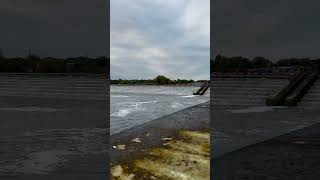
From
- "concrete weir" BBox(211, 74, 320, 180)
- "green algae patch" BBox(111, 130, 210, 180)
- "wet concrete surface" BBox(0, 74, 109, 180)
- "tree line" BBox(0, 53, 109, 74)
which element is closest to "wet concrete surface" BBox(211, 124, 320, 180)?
"concrete weir" BBox(211, 74, 320, 180)

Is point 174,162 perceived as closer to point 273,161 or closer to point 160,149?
point 160,149

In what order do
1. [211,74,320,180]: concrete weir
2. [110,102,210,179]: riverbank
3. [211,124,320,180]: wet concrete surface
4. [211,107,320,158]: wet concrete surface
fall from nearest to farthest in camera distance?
1. [211,124,320,180]: wet concrete surface
2. [211,74,320,180]: concrete weir
3. [110,102,210,179]: riverbank
4. [211,107,320,158]: wet concrete surface

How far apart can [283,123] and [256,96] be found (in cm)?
785

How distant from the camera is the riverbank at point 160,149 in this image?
18.6ft

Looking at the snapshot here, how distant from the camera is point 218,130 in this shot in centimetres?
956

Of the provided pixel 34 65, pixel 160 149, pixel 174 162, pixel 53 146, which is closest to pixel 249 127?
pixel 160 149

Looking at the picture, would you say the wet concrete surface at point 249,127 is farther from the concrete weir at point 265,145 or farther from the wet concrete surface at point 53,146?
the wet concrete surface at point 53,146

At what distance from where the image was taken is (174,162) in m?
6.08

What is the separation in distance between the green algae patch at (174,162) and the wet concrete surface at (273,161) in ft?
0.79

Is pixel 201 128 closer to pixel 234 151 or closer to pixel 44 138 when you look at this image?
pixel 234 151

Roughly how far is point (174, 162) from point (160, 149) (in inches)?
43.8

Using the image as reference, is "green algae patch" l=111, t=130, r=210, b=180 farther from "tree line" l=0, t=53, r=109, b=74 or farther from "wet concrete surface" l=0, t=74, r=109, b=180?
"tree line" l=0, t=53, r=109, b=74

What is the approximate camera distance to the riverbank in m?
5.66

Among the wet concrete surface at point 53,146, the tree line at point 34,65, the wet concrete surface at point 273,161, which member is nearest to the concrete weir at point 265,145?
the wet concrete surface at point 273,161
